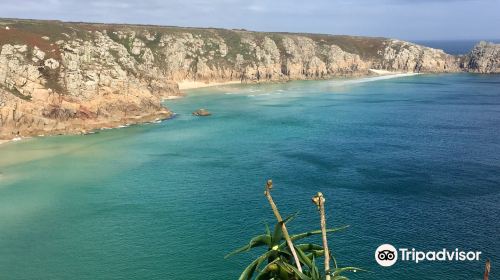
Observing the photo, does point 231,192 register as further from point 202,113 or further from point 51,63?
point 51,63

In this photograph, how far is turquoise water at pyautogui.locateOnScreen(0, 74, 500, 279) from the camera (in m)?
41.8

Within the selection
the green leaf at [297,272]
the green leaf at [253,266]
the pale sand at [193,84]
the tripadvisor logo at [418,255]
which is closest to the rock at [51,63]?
the pale sand at [193,84]

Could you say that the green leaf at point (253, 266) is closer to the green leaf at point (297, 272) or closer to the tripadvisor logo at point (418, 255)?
the green leaf at point (297, 272)

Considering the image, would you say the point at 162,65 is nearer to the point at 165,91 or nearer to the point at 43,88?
the point at 165,91

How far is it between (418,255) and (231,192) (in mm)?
25282

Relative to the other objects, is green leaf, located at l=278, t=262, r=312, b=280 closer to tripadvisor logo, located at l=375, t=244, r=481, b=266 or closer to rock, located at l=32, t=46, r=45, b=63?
tripadvisor logo, located at l=375, t=244, r=481, b=266

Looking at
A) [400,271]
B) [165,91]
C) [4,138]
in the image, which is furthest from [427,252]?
[165,91]

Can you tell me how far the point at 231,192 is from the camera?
5906 cm

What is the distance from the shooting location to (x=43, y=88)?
3944 inches

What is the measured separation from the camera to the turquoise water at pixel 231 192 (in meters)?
41.8

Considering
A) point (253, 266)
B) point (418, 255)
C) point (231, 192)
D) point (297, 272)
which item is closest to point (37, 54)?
point (231, 192)

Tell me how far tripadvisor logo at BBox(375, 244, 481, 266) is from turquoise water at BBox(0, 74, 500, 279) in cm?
98

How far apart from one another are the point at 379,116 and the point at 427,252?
80168mm

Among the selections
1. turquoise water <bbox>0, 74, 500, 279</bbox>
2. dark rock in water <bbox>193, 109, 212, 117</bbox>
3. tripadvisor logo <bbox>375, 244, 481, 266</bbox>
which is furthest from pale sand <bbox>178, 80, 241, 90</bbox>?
tripadvisor logo <bbox>375, 244, 481, 266</bbox>
